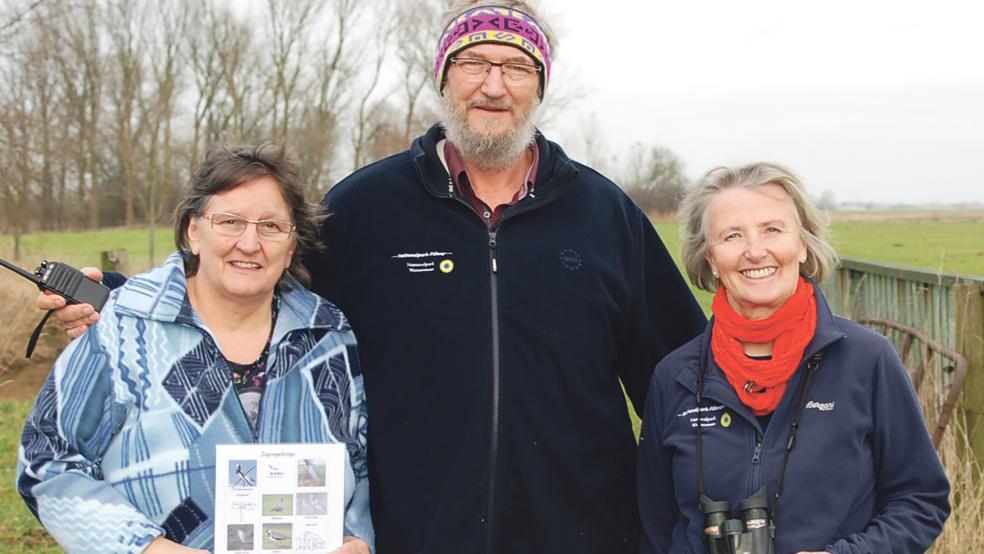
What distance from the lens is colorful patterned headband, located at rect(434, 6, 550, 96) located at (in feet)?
11.7

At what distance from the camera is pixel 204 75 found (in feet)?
132

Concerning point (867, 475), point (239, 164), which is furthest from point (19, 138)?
point (867, 475)

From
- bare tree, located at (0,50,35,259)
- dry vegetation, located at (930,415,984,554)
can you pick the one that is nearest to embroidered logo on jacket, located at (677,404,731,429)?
dry vegetation, located at (930,415,984,554)

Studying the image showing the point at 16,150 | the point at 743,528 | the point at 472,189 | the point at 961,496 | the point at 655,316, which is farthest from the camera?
the point at 16,150

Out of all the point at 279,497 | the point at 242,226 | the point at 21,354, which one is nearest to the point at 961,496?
the point at 279,497

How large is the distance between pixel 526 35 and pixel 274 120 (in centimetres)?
3823

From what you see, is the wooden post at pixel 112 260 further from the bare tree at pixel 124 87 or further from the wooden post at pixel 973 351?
the bare tree at pixel 124 87

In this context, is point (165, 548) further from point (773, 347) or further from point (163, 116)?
point (163, 116)

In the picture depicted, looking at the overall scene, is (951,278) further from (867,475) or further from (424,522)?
(424,522)

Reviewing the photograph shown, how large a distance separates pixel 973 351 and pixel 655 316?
100 inches

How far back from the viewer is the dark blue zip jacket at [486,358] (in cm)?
331

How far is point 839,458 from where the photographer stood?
9.05ft

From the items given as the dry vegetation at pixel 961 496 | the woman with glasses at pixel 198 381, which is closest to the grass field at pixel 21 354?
the dry vegetation at pixel 961 496

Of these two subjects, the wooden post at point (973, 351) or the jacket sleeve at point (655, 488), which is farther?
the wooden post at point (973, 351)
